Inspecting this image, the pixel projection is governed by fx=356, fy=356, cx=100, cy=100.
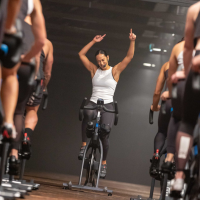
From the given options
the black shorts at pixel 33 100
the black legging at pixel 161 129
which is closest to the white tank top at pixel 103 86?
the black legging at pixel 161 129

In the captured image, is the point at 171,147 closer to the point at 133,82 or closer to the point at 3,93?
the point at 3,93

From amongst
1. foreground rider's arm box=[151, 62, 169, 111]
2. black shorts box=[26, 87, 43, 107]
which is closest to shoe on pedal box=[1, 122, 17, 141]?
black shorts box=[26, 87, 43, 107]

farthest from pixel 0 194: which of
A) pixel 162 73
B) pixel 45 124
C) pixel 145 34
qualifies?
pixel 145 34

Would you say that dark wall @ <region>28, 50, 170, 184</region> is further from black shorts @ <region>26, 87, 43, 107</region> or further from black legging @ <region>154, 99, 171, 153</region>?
black shorts @ <region>26, 87, 43, 107</region>

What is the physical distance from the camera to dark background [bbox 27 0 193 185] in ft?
20.4

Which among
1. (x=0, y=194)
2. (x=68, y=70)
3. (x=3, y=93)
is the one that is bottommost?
(x=0, y=194)

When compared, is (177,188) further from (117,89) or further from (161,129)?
(117,89)

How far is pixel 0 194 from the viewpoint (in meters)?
2.04

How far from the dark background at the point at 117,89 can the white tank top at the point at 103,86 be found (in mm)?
1859

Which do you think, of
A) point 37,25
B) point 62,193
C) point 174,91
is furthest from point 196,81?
point 62,193

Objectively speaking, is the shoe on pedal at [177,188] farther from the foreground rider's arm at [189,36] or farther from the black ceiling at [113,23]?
the black ceiling at [113,23]

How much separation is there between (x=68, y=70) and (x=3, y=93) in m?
4.69

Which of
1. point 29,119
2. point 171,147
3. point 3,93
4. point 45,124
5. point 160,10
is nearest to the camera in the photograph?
point 3,93

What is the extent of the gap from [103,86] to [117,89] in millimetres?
1999
